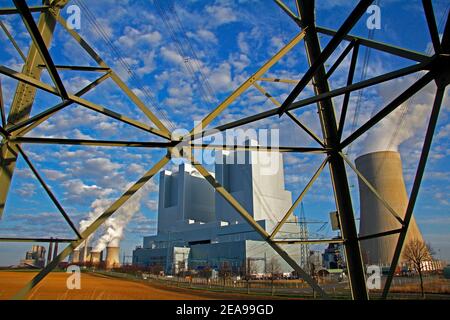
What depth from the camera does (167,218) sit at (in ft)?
238

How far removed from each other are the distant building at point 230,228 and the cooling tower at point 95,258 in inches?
267

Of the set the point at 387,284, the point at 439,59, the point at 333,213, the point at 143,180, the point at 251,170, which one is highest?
the point at 251,170

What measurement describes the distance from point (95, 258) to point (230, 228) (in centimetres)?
2846

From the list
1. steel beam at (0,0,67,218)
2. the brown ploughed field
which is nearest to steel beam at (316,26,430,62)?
the brown ploughed field

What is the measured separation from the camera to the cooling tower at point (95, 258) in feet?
204

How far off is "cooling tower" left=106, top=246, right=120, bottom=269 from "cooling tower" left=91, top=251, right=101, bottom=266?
7.86 feet

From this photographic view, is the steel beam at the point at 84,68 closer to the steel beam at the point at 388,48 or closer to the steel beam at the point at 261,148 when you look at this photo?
the steel beam at the point at 261,148

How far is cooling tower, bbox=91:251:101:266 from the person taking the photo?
62044 mm

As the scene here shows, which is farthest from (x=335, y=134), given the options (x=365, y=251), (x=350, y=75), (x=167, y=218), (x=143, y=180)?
(x=167, y=218)

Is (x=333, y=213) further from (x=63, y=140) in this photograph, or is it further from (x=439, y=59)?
(x=63, y=140)

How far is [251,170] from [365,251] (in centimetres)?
2590

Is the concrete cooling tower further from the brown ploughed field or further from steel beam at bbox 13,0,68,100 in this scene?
steel beam at bbox 13,0,68,100

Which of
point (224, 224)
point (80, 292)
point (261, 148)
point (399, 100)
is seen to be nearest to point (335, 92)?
point (399, 100)

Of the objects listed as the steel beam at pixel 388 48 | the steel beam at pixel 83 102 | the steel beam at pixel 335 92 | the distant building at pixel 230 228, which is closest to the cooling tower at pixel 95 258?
the distant building at pixel 230 228
